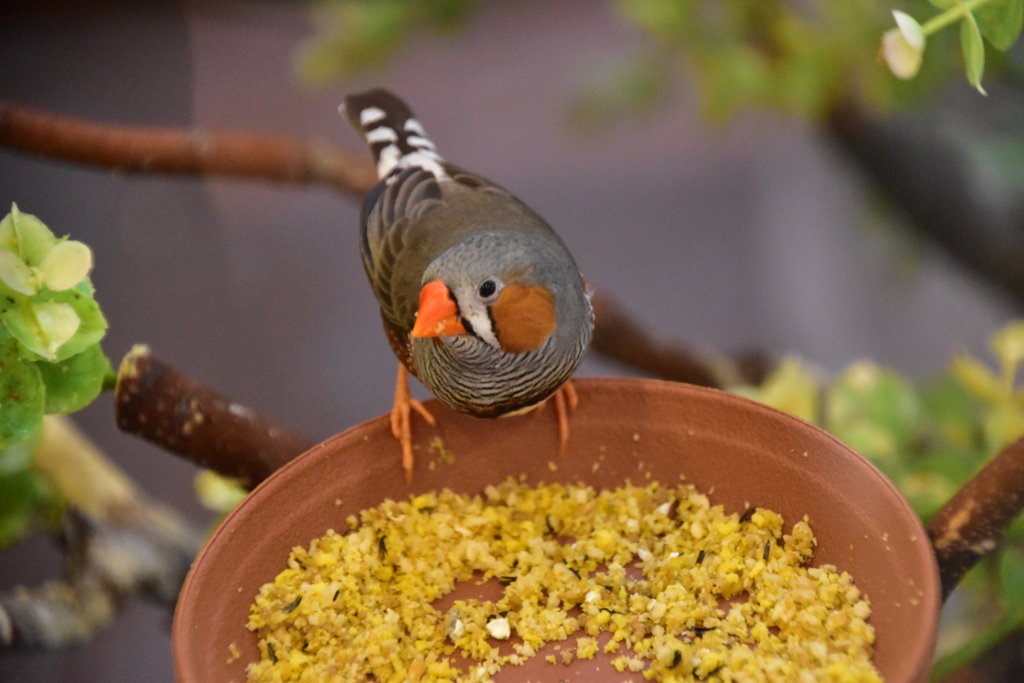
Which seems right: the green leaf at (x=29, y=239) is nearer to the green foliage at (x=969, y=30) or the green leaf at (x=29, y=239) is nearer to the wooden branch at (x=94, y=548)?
the wooden branch at (x=94, y=548)

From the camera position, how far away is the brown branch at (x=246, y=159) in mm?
1417

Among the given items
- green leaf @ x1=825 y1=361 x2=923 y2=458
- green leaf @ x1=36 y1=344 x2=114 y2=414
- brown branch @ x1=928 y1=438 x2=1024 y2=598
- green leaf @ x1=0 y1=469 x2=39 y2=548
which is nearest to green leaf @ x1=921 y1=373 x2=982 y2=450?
green leaf @ x1=825 y1=361 x2=923 y2=458

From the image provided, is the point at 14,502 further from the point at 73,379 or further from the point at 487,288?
the point at 487,288

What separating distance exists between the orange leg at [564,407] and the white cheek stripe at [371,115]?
60cm

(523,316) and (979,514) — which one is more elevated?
(979,514)

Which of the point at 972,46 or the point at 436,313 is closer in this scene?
the point at 972,46

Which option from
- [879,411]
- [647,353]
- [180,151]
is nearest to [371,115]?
[180,151]

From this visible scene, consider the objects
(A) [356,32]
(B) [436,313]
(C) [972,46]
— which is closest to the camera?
(C) [972,46]

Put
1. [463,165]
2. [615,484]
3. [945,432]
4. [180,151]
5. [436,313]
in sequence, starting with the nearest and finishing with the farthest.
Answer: [436,313]
[615,484]
[180,151]
[945,432]
[463,165]

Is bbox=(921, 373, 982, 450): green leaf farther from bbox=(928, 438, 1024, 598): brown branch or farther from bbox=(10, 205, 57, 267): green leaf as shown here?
bbox=(10, 205, 57, 267): green leaf

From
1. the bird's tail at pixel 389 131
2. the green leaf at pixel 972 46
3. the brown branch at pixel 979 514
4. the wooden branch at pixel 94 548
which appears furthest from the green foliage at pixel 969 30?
the wooden branch at pixel 94 548

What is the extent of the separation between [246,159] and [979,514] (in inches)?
62.1

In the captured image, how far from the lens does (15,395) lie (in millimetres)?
973

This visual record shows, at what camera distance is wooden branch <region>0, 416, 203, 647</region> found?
1369mm
